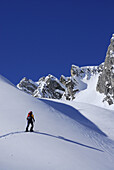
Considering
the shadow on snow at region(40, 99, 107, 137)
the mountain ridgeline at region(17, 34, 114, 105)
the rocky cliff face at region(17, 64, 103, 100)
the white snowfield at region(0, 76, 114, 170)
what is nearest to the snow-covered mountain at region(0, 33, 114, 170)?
the white snowfield at region(0, 76, 114, 170)

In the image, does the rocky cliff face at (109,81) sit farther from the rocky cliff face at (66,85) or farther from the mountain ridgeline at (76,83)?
the rocky cliff face at (66,85)

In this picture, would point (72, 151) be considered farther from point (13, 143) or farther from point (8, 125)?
point (8, 125)

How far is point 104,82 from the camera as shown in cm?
8975

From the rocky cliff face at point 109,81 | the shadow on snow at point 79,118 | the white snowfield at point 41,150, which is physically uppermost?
the rocky cliff face at point 109,81

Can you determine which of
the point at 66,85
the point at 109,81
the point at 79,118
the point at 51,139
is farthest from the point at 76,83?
the point at 51,139

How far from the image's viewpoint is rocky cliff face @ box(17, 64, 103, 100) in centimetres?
11112

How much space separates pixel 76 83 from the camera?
387 ft

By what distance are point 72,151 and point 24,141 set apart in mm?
2686

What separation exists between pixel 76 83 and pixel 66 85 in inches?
263

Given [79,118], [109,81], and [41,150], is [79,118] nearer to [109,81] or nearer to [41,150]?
[41,150]

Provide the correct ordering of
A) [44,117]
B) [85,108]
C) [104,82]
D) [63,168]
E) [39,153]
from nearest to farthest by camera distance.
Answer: [63,168], [39,153], [44,117], [85,108], [104,82]

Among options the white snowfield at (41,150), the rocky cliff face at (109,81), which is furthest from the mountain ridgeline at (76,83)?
the white snowfield at (41,150)

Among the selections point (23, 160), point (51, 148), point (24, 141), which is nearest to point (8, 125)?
point (24, 141)

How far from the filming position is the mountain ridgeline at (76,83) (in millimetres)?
84688
